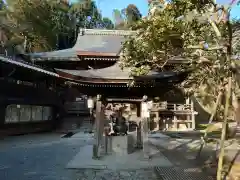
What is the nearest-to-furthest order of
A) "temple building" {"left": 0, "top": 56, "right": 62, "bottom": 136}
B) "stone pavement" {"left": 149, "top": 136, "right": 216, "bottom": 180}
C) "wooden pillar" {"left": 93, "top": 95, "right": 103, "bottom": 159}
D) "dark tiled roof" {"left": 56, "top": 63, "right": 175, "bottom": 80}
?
1. "stone pavement" {"left": 149, "top": 136, "right": 216, "bottom": 180}
2. "dark tiled roof" {"left": 56, "top": 63, "right": 175, "bottom": 80}
3. "wooden pillar" {"left": 93, "top": 95, "right": 103, "bottom": 159}
4. "temple building" {"left": 0, "top": 56, "right": 62, "bottom": 136}

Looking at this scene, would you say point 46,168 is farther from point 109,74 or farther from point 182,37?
point 182,37

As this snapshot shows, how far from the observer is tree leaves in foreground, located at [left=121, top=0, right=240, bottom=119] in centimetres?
726

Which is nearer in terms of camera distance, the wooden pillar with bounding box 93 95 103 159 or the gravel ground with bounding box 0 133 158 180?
the gravel ground with bounding box 0 133 158 180

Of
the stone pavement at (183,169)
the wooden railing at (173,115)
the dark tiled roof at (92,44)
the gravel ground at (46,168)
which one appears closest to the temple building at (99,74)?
the dark tiled roof at (92,44)

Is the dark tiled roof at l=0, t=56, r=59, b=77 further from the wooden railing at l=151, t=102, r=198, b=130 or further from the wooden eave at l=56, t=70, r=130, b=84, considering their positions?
the wooden railing at l=151, t=102, r=198, b=130

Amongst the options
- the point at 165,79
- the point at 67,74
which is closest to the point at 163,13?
the point at 165,79

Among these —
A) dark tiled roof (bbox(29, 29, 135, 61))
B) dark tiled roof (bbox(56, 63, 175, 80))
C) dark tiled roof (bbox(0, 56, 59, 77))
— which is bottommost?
dark tiled roof (bbox(56, 63, 175, 80))

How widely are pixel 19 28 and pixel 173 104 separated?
64.4ft

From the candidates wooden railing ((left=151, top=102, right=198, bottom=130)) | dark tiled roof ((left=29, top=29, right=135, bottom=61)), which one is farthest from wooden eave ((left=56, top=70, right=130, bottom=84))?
wooden railing ((left=151, top=102, right=198, bottom=130))

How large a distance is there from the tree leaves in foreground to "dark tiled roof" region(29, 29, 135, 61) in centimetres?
1273

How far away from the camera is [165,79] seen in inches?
442

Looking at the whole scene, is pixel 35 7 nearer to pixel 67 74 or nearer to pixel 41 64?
pixel 41 64

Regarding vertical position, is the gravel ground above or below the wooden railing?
below

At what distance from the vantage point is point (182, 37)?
817 cm
